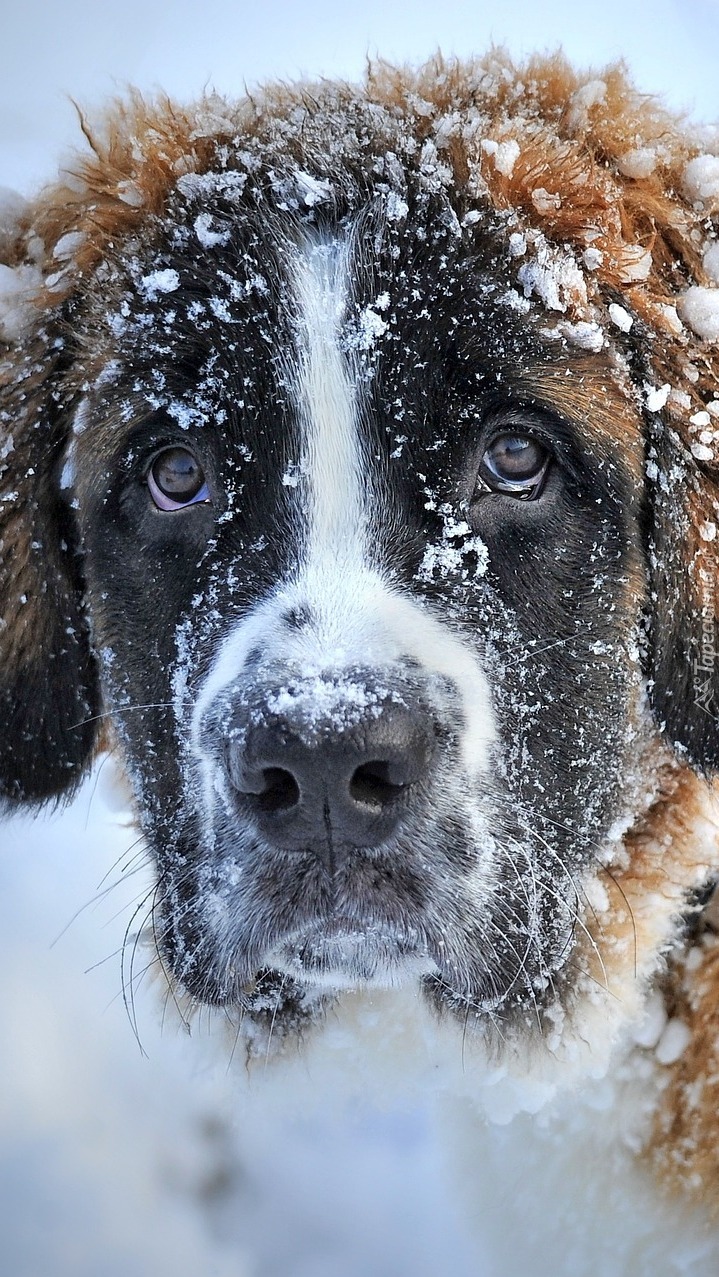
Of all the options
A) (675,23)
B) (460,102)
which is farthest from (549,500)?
(675,23)

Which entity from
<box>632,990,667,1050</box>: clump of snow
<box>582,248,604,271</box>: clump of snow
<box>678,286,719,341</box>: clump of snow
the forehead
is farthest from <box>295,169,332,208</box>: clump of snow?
<box>632,990,667,1050</box>: clump of snow

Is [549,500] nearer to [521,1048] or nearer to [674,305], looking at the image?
[674,305]

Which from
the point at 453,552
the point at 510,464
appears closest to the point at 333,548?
the point at 453,552

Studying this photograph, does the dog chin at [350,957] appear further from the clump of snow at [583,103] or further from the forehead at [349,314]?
the clump of snow at [583,103]

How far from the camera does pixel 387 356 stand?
195 cm

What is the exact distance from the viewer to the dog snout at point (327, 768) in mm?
1645

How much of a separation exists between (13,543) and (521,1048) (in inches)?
64.8

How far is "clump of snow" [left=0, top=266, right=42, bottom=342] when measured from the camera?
2396mm

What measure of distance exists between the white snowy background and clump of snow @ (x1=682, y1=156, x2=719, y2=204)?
1.41 ft

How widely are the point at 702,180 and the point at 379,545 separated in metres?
1.04

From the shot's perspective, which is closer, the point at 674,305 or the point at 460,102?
the point at 674,305

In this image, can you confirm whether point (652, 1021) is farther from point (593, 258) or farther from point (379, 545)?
point (593, 258)

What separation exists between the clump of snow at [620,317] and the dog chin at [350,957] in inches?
47.5

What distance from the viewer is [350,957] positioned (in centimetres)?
196
